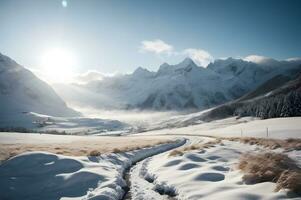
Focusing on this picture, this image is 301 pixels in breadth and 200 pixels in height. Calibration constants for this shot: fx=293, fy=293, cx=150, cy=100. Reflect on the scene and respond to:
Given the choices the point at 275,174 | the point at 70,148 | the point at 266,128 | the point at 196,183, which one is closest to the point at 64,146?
the point at 70,148

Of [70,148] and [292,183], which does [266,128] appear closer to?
[70,148]

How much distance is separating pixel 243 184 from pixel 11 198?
48.0 feet

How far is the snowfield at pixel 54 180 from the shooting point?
19531mm

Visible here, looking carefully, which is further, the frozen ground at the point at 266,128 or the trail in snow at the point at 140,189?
the frozen ground at the point at 266,128

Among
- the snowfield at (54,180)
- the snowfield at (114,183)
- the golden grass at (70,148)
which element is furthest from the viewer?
the golden grass at (70,148)

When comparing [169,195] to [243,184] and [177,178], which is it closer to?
[177,178]

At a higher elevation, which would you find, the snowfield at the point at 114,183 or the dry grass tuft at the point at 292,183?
the dry grass tuft at the point at 292,183

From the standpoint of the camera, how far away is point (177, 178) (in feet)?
74.5

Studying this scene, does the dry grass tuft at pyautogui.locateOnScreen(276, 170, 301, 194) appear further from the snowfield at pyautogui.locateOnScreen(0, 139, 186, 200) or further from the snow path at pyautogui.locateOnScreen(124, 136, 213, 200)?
the snowfield at pyautogui.locateOnScreen(0, 139, 186, 200)

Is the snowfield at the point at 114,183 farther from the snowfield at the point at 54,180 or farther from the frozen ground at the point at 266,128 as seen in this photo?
the frozen ground at the point at 266,128

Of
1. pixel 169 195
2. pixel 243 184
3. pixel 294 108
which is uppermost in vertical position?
pixel 294 108

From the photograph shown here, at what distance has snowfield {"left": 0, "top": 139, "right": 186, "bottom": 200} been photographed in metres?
19.5

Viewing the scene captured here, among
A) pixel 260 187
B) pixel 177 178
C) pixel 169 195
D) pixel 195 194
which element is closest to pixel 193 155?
pixel 177 178

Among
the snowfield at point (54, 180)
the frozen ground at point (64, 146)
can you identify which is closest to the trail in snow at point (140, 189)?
the snowfield at point (54, 180)
